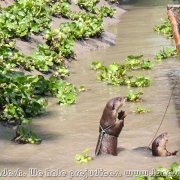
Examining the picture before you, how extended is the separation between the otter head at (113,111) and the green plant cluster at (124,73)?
3.45 metres

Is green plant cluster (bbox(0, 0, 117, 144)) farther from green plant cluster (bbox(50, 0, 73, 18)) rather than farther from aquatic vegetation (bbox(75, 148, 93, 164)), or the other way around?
aquatic vegetation (bbox(75, 148, 93, 164))

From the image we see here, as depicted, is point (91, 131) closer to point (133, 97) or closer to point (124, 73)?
point (133, 97)

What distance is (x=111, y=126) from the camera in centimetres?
516

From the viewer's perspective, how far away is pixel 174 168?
444cm

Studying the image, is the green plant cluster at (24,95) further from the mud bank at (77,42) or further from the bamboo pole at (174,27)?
the mud bank at (77,42)

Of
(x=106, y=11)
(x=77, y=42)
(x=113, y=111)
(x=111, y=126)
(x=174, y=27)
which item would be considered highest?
(x=174, y=27)

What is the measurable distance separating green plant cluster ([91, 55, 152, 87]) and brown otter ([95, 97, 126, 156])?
3416mm

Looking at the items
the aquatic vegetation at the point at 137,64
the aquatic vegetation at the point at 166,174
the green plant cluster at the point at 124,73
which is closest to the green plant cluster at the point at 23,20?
the green plant cluster at the point at 124,73

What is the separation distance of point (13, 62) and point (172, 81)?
2.81 meters

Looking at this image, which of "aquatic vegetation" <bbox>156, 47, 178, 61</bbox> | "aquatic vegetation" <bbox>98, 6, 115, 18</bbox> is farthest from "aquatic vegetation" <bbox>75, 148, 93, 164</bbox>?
"aquatic vegetation" <bbox>98, 6, 115, 18</bbox>

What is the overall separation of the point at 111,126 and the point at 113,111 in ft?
0.59

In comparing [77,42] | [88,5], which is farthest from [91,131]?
[88,5]

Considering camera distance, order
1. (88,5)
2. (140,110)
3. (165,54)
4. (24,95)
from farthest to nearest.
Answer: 1. (88,5)
2. (165,54)
3. (140,110)
4. (24,95)

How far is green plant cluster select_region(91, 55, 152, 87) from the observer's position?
28.2 ft
